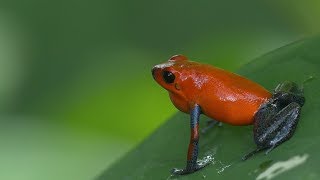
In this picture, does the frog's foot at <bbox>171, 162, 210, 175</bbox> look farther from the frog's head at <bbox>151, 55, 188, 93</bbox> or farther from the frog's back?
the frog's head at <bbox>151, 55, 188, 93</bbox>

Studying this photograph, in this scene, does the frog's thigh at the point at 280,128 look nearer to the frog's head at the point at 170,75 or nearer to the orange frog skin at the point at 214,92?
the orange frog skin at the point at 214,92

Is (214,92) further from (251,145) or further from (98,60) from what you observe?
(98,60)

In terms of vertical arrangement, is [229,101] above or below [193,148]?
above

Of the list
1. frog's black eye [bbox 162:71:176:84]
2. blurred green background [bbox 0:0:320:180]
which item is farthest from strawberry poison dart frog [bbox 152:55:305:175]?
blurred green background [bbox 0:0:320:180]

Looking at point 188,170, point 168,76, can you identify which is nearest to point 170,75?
point 168,76

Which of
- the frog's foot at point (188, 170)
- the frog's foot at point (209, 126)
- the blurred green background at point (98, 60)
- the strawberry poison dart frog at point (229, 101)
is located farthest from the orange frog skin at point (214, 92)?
the blurred green background at point (98, 60)

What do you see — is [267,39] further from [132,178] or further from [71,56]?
[132,178]

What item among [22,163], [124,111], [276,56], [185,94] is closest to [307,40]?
[276,56]
